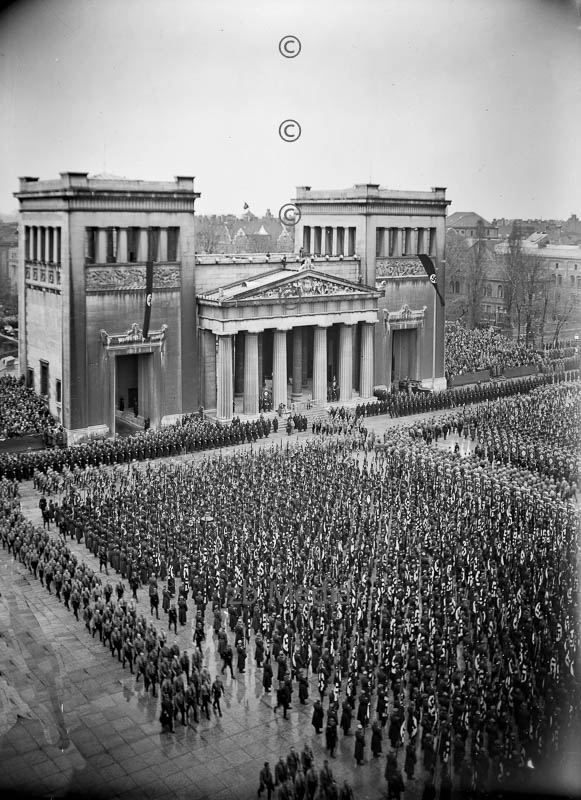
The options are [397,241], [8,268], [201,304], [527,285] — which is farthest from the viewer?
[527,285]

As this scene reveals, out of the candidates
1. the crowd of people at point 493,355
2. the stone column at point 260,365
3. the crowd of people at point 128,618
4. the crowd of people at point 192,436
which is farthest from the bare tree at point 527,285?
the crowd of people at point 128,618

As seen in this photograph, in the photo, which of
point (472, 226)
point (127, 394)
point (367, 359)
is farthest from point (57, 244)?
point (472, 226)

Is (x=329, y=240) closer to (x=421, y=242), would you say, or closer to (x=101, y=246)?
(x=421, y=242)

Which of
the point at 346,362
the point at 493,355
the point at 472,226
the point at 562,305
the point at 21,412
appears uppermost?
the point at 472,226

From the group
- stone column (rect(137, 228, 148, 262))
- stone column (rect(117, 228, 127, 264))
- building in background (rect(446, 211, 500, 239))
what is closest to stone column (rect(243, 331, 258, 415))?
stone column (rect(137, 228, 148, 262))

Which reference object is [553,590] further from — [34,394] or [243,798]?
[34,394]

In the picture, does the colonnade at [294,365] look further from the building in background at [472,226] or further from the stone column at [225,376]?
the building in background at [472,226]

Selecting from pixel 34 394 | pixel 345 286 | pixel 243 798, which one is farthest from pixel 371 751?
pixel 345 286
